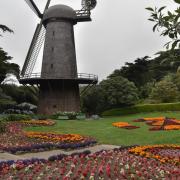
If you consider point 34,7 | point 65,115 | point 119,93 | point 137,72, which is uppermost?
point 34,7

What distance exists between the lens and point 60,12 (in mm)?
39000

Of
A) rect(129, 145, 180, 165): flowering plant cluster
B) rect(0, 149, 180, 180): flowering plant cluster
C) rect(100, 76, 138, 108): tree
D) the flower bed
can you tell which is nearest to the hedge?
rect(100, 76, 138, 108): tree

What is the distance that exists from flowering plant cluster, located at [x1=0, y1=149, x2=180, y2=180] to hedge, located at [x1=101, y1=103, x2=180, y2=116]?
24.3 meters

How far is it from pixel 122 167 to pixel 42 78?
28.6 m

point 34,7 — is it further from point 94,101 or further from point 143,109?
point 143,109

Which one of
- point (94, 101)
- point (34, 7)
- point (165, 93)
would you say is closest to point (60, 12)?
point (34, 7)

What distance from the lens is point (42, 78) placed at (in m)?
37.2

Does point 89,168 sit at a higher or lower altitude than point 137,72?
lower

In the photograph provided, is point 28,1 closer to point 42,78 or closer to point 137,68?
point 42,78

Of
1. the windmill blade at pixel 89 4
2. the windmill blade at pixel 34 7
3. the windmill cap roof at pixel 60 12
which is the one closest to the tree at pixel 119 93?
the windmill cap roof at pixel 60 12

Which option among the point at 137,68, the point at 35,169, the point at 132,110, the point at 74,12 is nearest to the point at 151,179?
the point at 35,169

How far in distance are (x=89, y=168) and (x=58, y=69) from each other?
97.7 feet

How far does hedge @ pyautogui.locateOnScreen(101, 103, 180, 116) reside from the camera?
113 ft

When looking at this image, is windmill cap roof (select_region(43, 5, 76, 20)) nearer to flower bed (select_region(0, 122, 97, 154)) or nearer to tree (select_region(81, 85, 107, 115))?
tree (select_region(81, 85, 107, 115))
